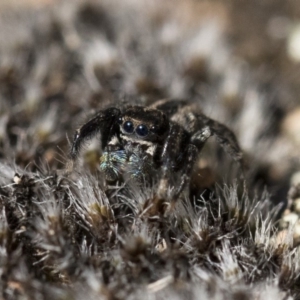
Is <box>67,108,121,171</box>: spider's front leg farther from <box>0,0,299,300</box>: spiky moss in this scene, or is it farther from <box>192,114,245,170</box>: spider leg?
<box>192,114,245,170</box>: spider leg

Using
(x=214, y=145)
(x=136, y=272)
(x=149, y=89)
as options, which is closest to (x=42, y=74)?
(x=149, y=89)

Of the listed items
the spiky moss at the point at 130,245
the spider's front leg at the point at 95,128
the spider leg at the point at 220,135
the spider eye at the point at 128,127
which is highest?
the spider leg at the point at 220,135

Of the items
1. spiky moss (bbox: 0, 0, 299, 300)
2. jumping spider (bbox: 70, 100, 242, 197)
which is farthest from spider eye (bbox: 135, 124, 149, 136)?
spiky moss (bbox: 0, 0, 299, 300)

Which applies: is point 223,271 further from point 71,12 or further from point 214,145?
point 71,12

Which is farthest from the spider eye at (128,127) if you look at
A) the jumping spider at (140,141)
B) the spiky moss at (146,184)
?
the spiky moss at (146,184)

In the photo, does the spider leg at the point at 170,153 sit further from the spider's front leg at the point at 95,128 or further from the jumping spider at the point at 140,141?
the spider's front leg at the point at 95,128

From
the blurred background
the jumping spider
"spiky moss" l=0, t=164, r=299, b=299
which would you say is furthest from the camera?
the blurred background

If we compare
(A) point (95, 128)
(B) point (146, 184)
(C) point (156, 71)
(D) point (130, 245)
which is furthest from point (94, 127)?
(C) point (156, 71)
